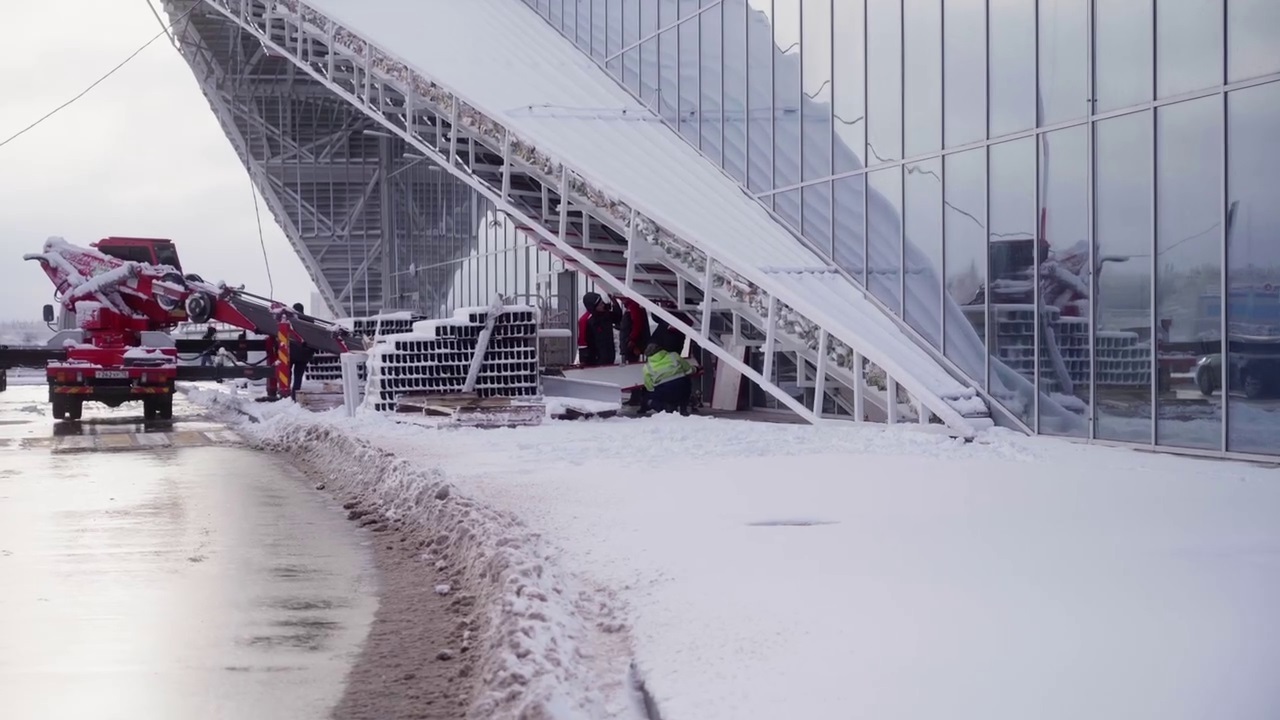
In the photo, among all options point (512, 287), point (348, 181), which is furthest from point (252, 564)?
point (348, 181)

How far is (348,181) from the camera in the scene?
50.9m

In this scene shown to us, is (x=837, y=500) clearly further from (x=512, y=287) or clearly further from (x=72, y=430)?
(x=512, y=287)

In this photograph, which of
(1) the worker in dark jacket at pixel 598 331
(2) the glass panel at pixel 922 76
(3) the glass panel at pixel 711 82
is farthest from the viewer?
(1) the worker in dark jacket at pixel 598 331

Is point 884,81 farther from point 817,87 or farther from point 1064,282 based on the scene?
point 1064,282

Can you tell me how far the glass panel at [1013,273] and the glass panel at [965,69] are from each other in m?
0.75

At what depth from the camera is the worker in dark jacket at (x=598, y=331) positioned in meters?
27.1

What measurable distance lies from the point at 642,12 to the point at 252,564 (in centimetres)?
2170

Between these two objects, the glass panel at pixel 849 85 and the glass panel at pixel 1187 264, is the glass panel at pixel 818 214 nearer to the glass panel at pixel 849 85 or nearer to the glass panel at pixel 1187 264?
the glass panel at pixel 849 85

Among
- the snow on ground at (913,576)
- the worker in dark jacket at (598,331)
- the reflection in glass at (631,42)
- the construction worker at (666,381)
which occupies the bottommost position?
the snow on ground at (913,576)

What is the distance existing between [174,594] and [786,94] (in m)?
16.7

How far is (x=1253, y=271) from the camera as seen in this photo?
13.3 meters

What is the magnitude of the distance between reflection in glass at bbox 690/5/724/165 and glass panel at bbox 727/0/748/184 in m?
0.23

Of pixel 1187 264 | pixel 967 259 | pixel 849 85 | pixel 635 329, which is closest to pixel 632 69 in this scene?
pixel 635 329

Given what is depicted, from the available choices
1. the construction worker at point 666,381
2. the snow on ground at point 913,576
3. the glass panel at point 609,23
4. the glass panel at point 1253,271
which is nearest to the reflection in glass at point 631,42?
the glass panel at point 609,23
